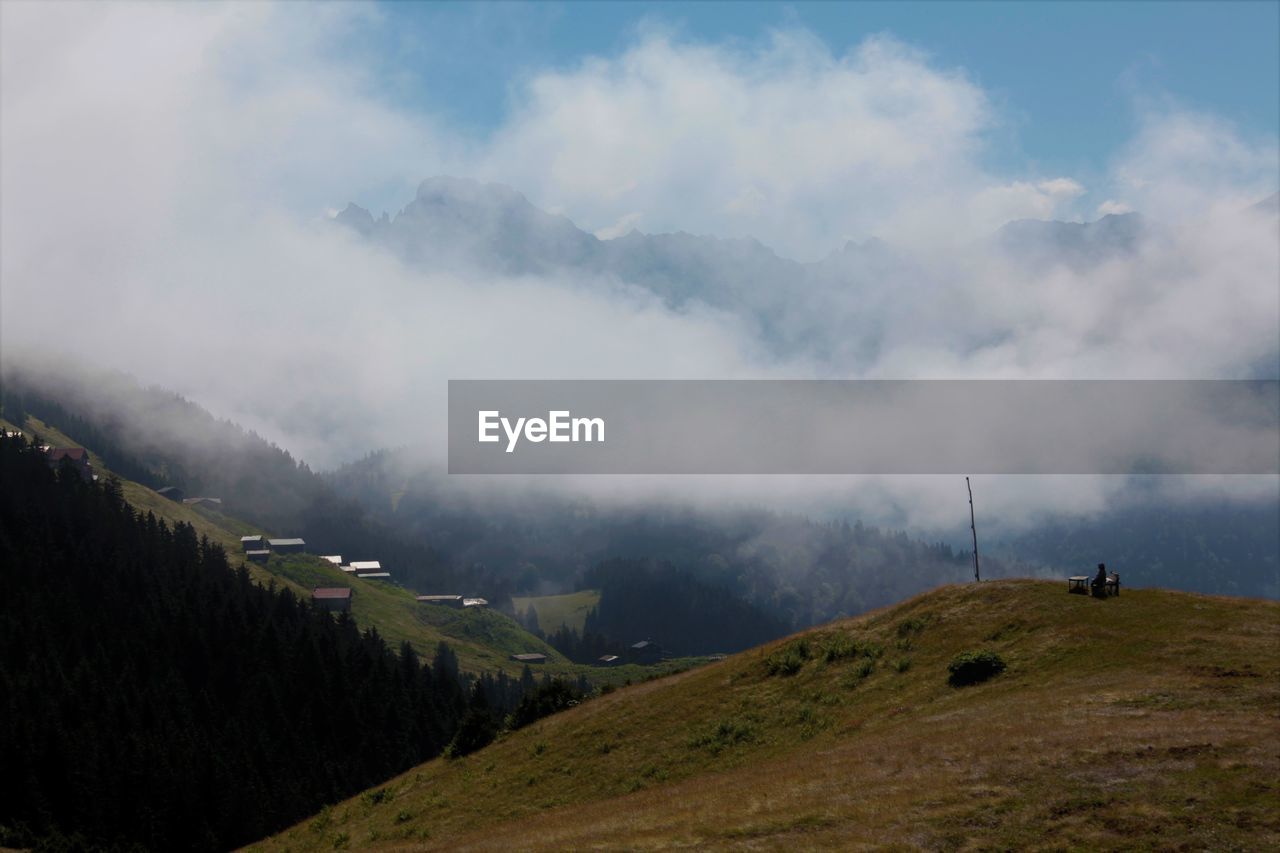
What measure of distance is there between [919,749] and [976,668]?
1598cm

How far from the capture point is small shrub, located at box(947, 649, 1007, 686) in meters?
57.1

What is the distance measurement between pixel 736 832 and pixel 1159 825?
13459 mm

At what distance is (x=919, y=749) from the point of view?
4312cm

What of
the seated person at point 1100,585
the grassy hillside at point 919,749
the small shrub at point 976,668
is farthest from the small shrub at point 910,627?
the seated person at point 1100,585

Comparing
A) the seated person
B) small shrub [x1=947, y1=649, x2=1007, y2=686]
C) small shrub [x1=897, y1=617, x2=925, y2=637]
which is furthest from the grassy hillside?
the seated person

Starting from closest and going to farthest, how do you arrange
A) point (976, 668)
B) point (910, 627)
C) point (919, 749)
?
point (919, 749) → point (976, 668) → point (910, 627)

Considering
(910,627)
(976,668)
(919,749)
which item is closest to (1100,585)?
(910,627)

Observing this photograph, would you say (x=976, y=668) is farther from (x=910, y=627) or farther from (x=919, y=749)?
(x=919, y=749)

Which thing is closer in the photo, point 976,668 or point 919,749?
point 919,749

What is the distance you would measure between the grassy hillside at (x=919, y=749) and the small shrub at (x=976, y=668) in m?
1.00

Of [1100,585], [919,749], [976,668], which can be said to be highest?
[1100,585]

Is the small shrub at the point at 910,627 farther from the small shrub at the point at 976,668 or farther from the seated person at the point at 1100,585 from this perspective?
the seated person at the point at 1100,585

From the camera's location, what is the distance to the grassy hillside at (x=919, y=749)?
33.8m

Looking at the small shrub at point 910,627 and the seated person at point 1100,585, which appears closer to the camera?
the seated person at point 1100,585
